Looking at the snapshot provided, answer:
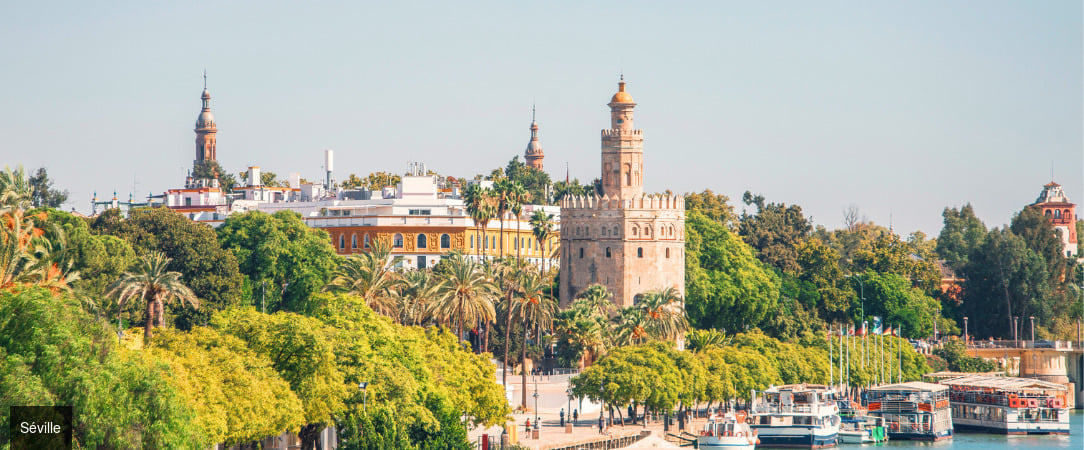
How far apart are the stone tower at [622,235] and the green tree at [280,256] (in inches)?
680

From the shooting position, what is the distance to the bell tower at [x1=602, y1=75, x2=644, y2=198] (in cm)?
11225

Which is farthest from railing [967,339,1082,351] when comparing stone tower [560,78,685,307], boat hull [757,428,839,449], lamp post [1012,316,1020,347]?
boat hull [757,428,839,449]

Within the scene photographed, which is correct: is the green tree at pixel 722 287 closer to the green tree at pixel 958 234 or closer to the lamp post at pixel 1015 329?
the lamp post at pixel 1015 329

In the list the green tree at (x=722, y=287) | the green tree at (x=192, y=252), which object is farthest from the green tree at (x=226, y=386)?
the green tree at (x=722, y=287)

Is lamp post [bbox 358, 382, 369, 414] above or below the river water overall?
above

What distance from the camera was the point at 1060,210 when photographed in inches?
7549

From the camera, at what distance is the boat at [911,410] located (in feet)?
323

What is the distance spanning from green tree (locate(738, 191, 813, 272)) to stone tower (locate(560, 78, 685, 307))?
91.7 feet

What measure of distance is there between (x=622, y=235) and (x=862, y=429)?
77.5ft

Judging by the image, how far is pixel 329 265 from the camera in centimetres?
10100

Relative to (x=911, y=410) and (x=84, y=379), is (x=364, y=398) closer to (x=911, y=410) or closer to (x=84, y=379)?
(x=84, y=379)

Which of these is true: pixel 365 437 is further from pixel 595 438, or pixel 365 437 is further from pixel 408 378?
pixel 595 438

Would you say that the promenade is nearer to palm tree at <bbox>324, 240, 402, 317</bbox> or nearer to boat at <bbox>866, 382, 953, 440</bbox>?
palm tree at <bbox>324, 240, 402, 317</bbox>

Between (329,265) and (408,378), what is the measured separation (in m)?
43.7
